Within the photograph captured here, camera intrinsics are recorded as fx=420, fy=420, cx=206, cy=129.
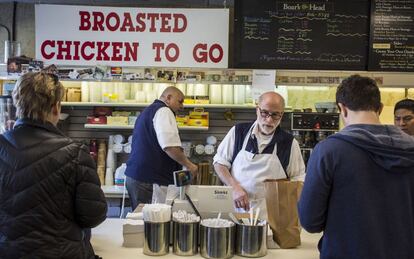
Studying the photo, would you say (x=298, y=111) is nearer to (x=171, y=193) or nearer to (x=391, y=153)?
(x=171, y=193)

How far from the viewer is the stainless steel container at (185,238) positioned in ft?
6.52

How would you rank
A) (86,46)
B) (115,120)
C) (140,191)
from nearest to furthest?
(140,191), (86,46), (115,120)

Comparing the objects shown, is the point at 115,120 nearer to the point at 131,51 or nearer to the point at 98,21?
the point at 131,51

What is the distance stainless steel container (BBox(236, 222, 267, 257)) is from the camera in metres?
1.97

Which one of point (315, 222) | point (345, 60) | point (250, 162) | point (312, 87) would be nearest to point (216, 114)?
point (312, 87)

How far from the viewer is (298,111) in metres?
4.57

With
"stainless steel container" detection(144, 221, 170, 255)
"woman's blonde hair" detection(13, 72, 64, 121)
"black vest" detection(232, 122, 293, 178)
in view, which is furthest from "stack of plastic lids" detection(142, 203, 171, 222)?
"black vest" detection(232, 122, 293, 178)

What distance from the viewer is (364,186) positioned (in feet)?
5.26

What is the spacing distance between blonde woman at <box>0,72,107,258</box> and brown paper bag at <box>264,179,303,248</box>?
0.82 metres

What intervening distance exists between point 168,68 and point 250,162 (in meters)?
2.10

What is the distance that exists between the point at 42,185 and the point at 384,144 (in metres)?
1.32

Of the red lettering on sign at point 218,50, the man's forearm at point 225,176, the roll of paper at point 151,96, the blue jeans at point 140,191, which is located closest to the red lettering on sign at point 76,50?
the roll of paper at point 151,96

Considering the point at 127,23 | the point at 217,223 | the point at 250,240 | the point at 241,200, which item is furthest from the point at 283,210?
the point at 127,23

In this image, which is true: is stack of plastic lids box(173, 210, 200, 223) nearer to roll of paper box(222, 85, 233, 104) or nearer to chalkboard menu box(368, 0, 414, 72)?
roll of paper box(222, 85, 233, 104)
